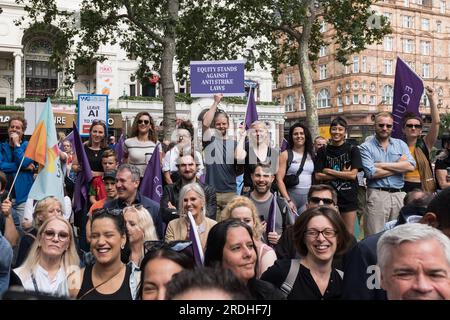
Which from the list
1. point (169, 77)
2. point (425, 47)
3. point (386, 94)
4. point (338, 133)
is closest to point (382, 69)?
point (386, 94)

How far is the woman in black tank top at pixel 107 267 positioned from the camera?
3.66m

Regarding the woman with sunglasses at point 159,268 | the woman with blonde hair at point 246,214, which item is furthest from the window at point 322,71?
the woman with sunglasses at point 159,268

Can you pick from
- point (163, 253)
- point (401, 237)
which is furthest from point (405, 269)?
point (163, 253)

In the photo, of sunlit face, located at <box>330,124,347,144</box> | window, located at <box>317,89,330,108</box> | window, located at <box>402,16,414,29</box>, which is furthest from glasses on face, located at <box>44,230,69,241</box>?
window, located at <box>402,16,414,29</box>

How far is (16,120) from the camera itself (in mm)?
7027

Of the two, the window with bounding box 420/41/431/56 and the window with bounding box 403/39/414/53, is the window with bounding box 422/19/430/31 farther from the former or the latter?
the window with bounding box 403/39/414/53

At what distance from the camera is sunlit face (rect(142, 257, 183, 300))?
3117 mm

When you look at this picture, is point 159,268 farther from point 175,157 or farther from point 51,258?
point 175,157

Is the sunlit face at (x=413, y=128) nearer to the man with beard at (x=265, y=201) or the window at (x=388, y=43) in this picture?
the man with beard at (x=265, y=201)

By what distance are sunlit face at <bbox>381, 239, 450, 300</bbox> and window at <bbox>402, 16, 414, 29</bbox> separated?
73.4 meters

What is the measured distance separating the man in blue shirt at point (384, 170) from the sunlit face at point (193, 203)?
7.85 ft
